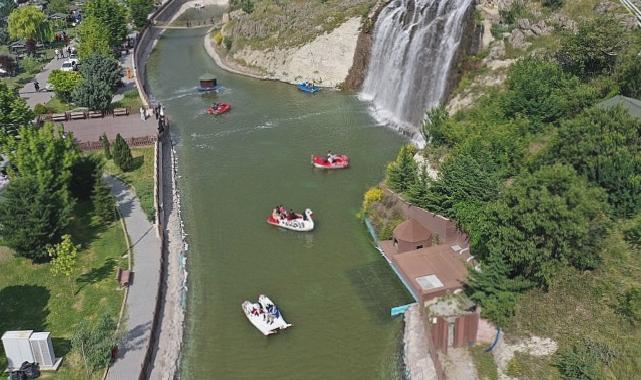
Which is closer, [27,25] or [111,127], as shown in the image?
[111,127]

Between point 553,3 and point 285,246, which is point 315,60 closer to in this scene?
point 553,3

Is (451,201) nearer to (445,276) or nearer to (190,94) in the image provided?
(445,276)

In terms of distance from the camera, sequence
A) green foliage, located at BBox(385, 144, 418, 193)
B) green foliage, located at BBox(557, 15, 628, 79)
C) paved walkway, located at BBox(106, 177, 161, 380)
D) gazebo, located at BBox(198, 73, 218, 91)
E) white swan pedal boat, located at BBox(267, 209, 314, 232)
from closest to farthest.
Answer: paved walkway, located at BBox(106, 177, 161, 380), white swan pedal boat, located at BBox(267, 209, 314, 232), green foliage, located at BBox(385, 144, 418, 193), green foliage, located at BBox(557, 15, 628, 79), gazebo, located at BBox(198, 73, 218, 91)

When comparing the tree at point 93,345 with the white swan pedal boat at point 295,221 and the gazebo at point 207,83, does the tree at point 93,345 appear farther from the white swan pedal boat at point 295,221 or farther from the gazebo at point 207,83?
the gazebo at point 207,83

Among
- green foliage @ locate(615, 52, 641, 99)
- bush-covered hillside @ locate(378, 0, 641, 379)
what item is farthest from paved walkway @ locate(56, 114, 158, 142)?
green foliage @ locate(615, 52, 641, 99)

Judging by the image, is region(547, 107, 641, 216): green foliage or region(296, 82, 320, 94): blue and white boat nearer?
region(547, 107, 641, 216): green foliage

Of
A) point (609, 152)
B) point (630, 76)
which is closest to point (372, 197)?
point (609, 152)

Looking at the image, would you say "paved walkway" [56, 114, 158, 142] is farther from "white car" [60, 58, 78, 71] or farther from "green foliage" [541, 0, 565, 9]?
"green foliage" [541, 0, 565, 9]

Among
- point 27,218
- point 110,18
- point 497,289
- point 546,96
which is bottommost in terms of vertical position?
point 497,289
